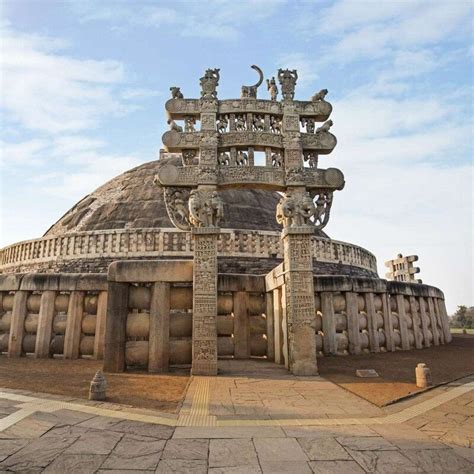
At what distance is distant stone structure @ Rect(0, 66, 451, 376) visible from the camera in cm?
770

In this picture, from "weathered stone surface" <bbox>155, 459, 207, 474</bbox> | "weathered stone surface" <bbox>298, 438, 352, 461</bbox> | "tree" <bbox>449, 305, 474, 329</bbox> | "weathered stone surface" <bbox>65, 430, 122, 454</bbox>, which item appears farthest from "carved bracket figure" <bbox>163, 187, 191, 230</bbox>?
"tree" <bbox>449, 305, 474, 329</bbox>

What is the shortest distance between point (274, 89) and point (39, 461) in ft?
29.2

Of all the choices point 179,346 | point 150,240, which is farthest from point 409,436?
point 150,240

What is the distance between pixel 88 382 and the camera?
20.7 feet

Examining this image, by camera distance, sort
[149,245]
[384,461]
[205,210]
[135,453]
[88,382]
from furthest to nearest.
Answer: [149,245] → [205,210] → [88,382] → [135,453] → [384,461]

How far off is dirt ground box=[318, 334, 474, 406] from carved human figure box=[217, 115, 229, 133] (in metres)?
6.15

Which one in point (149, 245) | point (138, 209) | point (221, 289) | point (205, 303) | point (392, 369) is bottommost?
point (392, 369)

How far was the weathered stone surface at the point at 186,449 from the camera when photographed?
308cm

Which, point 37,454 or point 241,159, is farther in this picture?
point 241,159

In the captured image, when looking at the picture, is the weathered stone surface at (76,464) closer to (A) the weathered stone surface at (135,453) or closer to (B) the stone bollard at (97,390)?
(A) the weathered stone surface at (135,453)

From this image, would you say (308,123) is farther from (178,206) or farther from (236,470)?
(236,470)

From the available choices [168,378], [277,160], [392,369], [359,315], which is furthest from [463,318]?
[168,378]

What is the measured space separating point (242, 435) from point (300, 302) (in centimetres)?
433

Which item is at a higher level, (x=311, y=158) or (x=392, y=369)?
(x=311, y=158)
